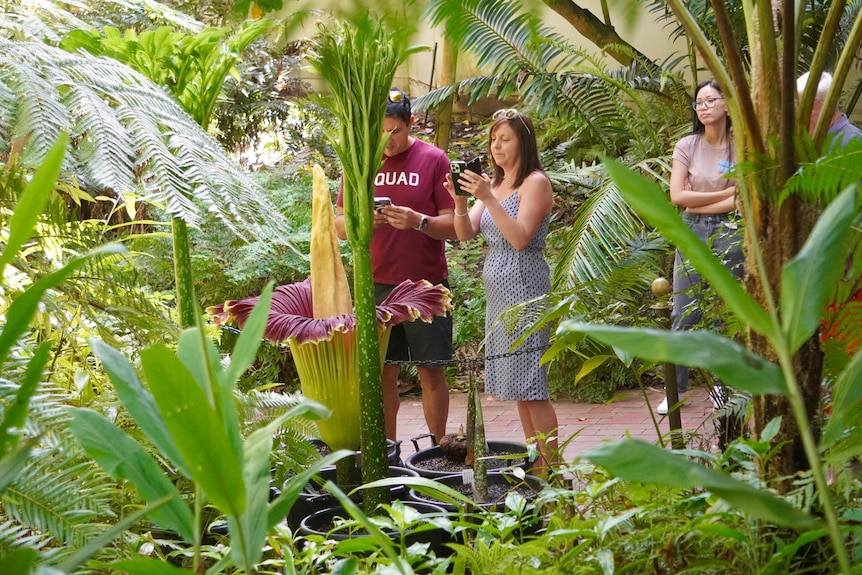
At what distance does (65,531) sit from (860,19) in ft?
3.24

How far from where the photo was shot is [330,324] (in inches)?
80.3

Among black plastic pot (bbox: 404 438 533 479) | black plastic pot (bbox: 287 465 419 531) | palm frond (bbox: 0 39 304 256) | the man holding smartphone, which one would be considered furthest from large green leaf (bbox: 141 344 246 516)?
the man holding smartphone

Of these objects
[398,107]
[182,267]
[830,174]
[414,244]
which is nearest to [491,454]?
[414,244]

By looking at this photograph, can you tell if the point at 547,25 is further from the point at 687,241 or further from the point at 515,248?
the point at 687,241

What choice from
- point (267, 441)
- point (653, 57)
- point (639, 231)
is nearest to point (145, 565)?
point (267, 441)

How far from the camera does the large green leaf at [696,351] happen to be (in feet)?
1.51

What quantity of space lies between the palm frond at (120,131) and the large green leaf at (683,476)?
0.87 meters

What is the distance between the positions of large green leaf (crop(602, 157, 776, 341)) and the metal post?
82 centimetres

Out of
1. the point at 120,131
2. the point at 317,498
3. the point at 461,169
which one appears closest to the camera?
the point at 120,131

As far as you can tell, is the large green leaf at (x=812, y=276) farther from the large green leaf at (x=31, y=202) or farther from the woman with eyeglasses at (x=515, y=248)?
the woman with eyeglasses at (x=515, y=248)

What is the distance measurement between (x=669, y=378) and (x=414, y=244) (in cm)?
173

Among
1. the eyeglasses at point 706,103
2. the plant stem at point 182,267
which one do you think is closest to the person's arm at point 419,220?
the eyeglasses at point 706,103

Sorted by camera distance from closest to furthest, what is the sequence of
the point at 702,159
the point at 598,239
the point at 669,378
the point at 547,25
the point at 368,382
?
1. the point at 669,378
2. the point at 368,382
3. the point at 702,159
4. the point at 598,239
5. the point at 547,25

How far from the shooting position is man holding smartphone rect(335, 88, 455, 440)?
308 cm
